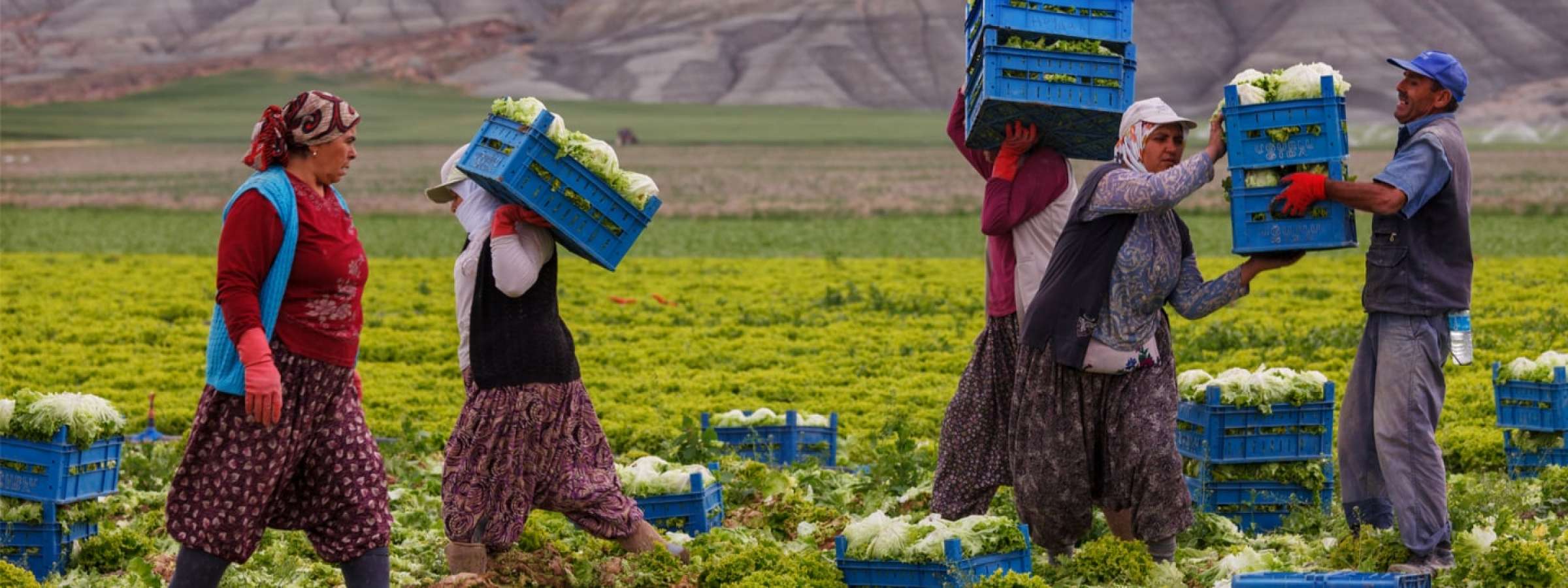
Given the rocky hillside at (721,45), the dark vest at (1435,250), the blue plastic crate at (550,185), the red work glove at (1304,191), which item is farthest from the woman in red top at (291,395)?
the rocky hillside at (721,45)

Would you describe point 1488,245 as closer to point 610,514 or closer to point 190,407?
point 190,407

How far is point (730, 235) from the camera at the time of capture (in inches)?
1331

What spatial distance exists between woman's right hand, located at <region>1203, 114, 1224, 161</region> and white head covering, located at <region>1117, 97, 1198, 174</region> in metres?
0.09

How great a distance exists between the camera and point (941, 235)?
32938 mm

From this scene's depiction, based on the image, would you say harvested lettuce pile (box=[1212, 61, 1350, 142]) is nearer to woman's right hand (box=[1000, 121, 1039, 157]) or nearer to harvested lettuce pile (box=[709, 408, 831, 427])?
woman's right hand (box=[1000, 121, 1039, 157])

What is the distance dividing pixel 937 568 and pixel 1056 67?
7.31 ft

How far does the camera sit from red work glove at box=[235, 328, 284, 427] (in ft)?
17.3

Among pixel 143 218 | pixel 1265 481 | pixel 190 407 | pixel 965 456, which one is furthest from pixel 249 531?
pixel 143 218

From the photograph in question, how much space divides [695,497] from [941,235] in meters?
25.7

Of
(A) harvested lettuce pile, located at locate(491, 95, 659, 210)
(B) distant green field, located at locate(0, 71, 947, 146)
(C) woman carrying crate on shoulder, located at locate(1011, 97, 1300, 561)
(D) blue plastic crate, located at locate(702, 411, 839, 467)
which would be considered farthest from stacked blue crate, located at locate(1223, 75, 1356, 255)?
(B) distant green field, located at locate(0, 71, 947, 146)

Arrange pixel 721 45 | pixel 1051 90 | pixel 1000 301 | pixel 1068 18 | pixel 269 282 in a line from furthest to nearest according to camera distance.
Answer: pixel 721 45
pixel 1000 301
pixel 1068 18
pixel 1051 90
pixel 269 282

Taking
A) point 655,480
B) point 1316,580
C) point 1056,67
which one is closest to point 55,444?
point 655,480

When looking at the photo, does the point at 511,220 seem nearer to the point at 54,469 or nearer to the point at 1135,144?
the point at 54,469

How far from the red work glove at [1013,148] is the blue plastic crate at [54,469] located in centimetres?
421
